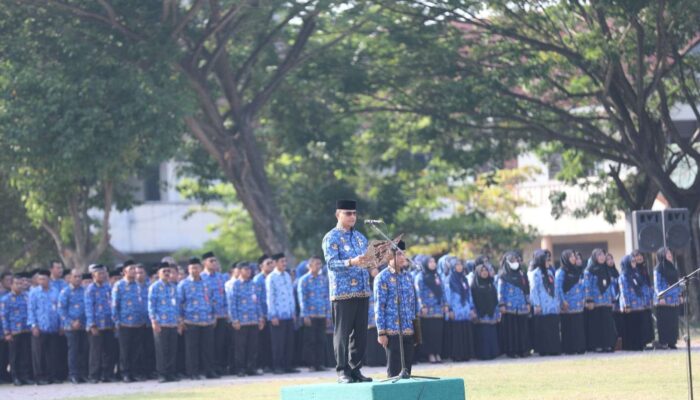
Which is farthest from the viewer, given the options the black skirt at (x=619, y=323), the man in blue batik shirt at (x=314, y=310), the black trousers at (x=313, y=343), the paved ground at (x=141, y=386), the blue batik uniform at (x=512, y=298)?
the black skirt at (x=619, y=323)

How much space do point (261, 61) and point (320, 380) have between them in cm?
1157

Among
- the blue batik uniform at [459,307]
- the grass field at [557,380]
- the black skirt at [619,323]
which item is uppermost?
the blue batik uniform at [459,307]

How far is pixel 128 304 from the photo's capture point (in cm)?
2125

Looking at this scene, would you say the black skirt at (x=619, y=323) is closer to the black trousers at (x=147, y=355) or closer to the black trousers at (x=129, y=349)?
the black trousers at (x=147, y=355)

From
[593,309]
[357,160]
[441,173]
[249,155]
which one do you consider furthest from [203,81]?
[441,173]

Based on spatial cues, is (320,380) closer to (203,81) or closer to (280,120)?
(203,81)

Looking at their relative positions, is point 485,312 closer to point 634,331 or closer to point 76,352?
point 634,331

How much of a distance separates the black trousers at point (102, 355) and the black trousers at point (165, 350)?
1030 mm

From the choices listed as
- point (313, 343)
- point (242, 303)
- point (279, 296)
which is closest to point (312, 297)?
point (279, 296)

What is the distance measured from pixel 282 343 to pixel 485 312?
10.8 ft

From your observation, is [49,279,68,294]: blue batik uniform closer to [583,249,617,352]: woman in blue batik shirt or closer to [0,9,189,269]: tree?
[0,9,189,269]: tree

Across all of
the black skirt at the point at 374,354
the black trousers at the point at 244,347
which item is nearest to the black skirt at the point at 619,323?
the black skirt at the point at 374,354

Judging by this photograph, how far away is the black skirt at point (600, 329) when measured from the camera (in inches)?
922

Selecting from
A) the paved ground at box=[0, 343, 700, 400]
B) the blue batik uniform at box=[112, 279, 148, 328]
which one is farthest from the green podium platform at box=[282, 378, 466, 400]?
the blue batik uniform at box=[112, 279, 148, 328]
